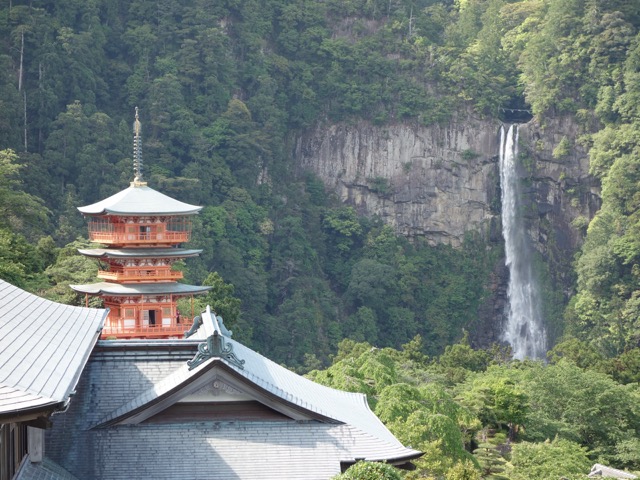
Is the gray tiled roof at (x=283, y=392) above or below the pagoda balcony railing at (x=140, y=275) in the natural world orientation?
above

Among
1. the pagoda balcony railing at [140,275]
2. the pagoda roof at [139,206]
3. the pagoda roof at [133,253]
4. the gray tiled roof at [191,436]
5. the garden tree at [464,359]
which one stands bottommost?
the garden tree at [464,359]

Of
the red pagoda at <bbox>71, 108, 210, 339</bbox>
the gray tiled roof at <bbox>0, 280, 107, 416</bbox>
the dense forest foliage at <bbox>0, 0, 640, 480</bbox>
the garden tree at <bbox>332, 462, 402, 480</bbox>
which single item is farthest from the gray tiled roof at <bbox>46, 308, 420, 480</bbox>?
the dense forest foliage at <bbox>0, 0, 640, 480</bbox>

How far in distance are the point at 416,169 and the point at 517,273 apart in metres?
8.65

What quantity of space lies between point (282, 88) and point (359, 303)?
13541 millimetres

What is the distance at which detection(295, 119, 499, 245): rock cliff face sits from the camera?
228 feet

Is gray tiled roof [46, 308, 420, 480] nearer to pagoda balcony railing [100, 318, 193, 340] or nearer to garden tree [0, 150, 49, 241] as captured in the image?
pagoda balcony railing [100, 318, 193, 340]

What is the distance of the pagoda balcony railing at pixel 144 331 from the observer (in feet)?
104

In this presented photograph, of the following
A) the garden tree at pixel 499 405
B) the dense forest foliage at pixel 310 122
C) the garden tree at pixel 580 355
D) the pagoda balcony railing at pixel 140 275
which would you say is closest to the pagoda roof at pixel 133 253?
the pagoda balcony railing at pixel 140 275

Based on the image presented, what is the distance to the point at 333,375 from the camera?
96.1 feet

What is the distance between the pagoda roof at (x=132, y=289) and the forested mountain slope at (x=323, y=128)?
18788 millimetres

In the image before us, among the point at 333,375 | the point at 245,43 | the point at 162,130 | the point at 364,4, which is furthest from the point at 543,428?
the point at 364,4

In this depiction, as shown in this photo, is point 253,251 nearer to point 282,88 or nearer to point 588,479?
point 282,88

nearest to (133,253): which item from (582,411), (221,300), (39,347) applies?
(221,300)

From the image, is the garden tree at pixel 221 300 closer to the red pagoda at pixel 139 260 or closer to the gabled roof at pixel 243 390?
the red pagoda at pixel 139 260
